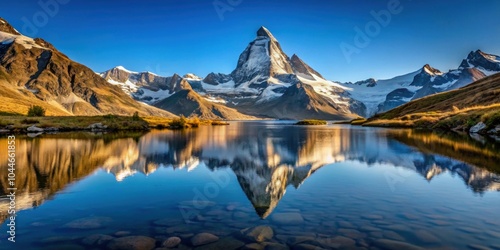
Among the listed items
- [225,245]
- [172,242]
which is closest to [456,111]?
[225,245]

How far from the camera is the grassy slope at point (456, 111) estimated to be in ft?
207

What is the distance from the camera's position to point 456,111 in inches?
3214

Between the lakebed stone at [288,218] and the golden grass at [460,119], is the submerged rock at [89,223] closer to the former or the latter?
the lakebed stone at [288,218]

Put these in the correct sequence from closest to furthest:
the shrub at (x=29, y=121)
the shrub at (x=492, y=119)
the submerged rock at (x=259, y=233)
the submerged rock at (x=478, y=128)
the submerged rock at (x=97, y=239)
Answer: the submerged rock at (x=97, y=239), the submerged rock at (x=259, y=233), the shrub at (x=492, y=119), the submerged rock at (x=478, y=128), the shrub at (x=29, y=121)

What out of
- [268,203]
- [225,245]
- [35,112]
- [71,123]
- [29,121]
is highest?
[35,112]

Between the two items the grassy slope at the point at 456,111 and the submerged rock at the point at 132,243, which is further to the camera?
the grassy slope at the point at 456,111

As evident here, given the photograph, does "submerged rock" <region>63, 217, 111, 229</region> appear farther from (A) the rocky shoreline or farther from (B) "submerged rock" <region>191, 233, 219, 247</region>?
(B) "submerged rock" <region>191, 233, 219, 247</region>

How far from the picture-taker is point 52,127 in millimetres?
82000

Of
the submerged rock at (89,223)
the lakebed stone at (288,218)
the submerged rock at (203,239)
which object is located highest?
the lakebed stone at (288,218)

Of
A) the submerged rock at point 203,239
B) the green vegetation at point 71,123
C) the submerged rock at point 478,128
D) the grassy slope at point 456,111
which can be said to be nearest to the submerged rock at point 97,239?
the submerged rock at point 203,239

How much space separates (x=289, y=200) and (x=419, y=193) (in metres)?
6.72

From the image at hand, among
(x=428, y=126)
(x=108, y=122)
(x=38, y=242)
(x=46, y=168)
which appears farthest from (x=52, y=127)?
(x=428, y=126)

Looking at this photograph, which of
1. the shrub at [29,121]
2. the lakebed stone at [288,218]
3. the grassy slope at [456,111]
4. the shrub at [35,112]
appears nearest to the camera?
the lakebed stone at [288,218]

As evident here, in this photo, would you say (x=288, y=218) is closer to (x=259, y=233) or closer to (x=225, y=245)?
(x=259, y=233)
